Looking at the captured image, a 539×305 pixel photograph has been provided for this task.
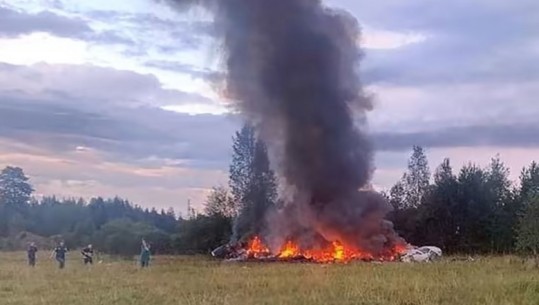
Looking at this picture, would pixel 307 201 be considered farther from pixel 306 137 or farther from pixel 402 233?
pixel 402 233

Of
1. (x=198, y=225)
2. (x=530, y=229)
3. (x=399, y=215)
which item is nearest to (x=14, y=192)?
(x=198, y=225)

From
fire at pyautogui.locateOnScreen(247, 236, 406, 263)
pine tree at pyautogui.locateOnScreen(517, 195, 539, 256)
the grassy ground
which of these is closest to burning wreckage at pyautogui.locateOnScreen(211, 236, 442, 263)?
fire at pyautogui.locateOnScreen(247, 236, 406, 263)

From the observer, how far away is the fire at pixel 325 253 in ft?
165

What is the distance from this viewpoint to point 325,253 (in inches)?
2064

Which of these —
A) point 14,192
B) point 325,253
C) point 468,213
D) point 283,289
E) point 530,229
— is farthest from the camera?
point 14,192

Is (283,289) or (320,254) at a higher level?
(320,254)

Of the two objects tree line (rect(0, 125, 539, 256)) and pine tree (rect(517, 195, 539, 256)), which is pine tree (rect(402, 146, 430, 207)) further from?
pine tree (rect(517, 195, 539, 256))

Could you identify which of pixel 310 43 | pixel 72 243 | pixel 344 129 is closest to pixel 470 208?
pixel 344 129

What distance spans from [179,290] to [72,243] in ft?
205

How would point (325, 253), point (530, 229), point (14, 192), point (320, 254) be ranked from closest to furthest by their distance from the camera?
point (530, 229) → point (320, 254) → point (325, 253) → point (14, 192)

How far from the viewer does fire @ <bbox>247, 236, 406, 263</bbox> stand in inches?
1983

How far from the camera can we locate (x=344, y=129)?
53.9m

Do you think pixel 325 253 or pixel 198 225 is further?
pixel 198 225

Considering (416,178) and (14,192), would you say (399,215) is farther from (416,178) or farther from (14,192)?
(14,192)
